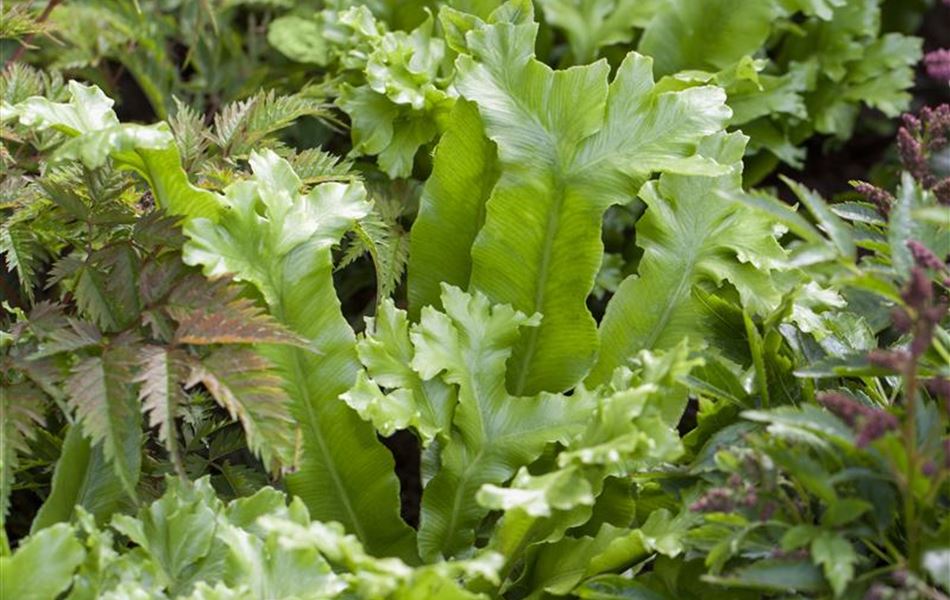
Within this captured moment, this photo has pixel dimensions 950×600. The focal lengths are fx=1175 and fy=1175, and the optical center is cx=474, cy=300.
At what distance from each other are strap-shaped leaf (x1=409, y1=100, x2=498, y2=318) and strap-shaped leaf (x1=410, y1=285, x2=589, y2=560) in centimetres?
14

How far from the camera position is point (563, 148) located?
1268mm

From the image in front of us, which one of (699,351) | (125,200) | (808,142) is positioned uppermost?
(125,200)

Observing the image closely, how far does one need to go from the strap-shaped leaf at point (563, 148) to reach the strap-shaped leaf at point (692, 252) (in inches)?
2.2

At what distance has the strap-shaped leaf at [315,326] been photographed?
3.93 feet

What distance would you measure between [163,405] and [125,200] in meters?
0.32

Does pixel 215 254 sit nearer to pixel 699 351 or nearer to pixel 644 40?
pixel 699 351

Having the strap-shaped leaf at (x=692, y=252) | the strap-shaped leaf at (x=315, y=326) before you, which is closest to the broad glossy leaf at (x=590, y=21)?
the strap-shaped leaf at (x=692, y=252)

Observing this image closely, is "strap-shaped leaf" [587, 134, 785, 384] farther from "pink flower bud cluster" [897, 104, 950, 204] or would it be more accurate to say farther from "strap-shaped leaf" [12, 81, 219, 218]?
"strap-shaped leaf" [12, 81, 219, 218]

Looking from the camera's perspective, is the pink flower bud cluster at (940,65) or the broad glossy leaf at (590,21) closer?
the pink flower bud cluster at (940,65)

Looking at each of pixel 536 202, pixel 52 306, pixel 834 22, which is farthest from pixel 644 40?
pixel 52 306

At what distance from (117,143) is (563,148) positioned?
461 millimetres

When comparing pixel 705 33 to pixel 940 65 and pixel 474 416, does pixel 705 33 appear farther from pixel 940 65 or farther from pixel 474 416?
pixel 474 416

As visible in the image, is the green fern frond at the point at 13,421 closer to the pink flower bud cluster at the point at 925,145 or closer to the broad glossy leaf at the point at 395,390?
the broad glossy leaf at the point at 395,390

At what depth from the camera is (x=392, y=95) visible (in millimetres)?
1480
